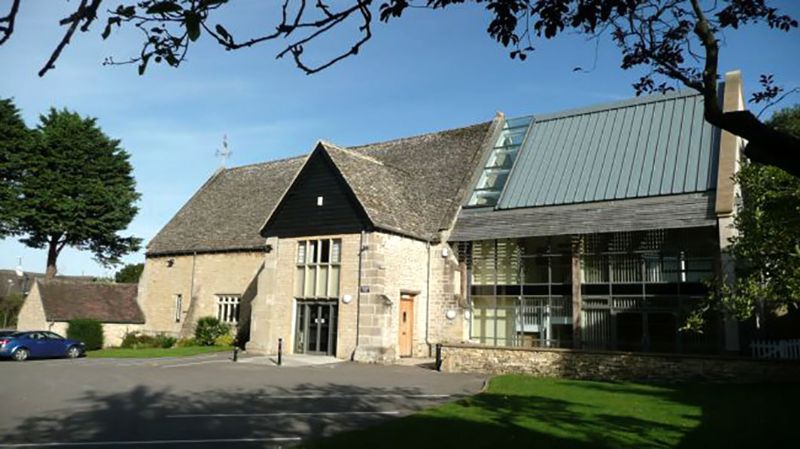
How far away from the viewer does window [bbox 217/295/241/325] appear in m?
32.7

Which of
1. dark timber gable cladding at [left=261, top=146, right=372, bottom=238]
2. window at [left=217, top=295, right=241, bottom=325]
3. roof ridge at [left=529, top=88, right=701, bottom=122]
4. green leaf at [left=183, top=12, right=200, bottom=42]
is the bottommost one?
window at [left=217, top=295, right=241, bottom=325]

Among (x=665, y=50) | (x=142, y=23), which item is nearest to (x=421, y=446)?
(x=665, y=50)

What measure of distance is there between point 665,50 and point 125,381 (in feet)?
55.7

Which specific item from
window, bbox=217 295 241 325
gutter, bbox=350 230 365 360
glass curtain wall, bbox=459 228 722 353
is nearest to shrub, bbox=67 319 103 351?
window, bbox=217 295 241 325

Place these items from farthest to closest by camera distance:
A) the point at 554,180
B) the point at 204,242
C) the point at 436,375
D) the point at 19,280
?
the point at 19,280, the point at 204,242, the point at 554,180, the point at 436,375

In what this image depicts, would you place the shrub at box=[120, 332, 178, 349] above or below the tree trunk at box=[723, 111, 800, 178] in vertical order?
below

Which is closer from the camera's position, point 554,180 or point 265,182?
point 554,180

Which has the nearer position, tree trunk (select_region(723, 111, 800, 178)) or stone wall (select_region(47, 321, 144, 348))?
tree trunk (select_region(723, 111, 800, 178))

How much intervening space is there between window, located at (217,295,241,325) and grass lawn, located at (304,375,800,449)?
20026 mm

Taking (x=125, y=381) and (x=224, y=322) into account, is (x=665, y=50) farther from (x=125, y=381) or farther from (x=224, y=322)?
(x=224, y=322)

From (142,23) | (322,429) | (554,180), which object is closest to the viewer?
(142,23)

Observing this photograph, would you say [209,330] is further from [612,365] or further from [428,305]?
[612,365]

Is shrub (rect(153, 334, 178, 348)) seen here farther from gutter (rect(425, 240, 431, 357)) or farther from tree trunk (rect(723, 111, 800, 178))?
tree trunk (rect(723, 111, 800, 178))

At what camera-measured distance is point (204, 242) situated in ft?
114
